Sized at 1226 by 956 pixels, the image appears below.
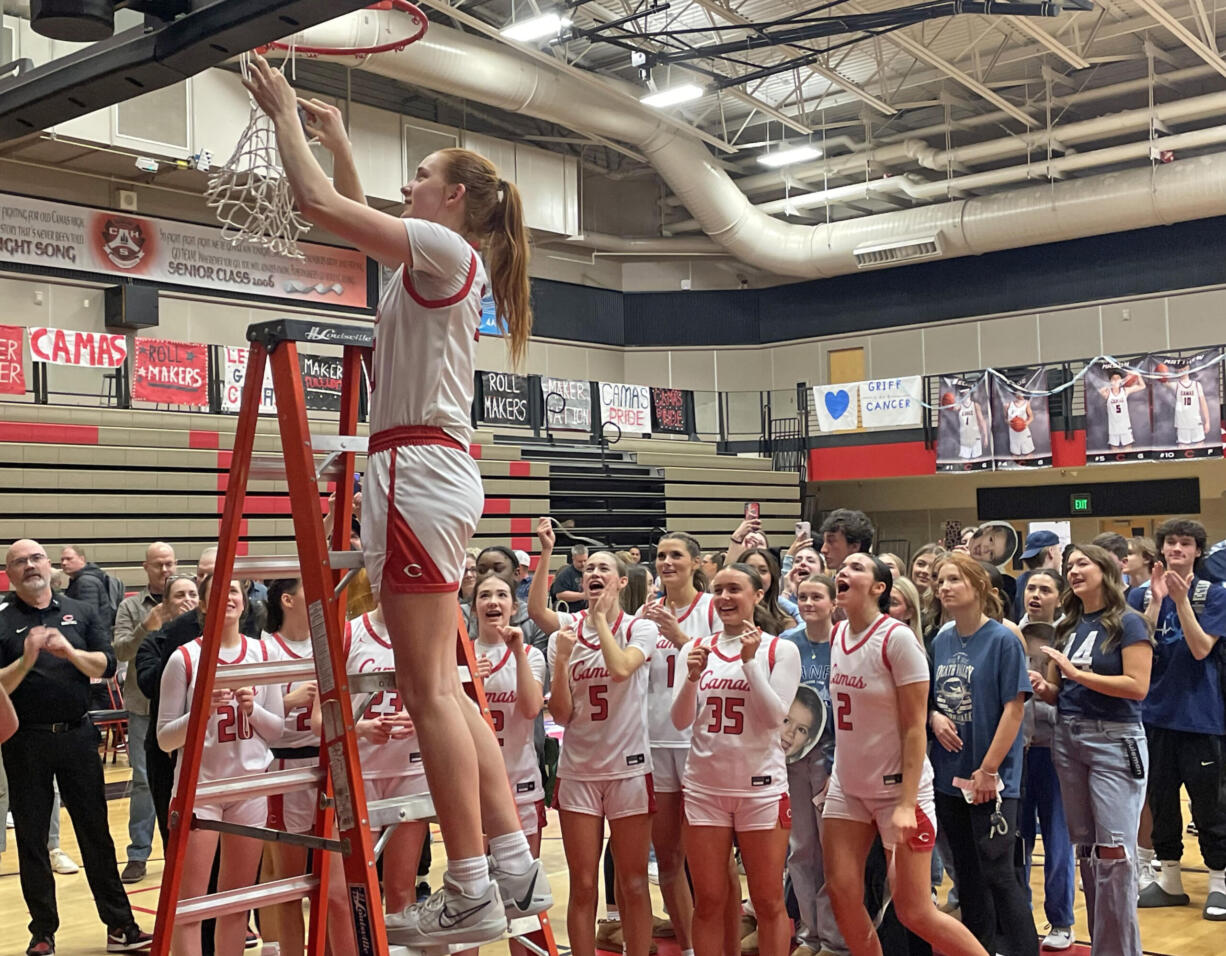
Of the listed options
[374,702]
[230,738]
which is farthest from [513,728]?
[230,738]

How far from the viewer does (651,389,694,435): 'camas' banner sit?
20266 millimetres

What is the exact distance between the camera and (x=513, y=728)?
5.20m

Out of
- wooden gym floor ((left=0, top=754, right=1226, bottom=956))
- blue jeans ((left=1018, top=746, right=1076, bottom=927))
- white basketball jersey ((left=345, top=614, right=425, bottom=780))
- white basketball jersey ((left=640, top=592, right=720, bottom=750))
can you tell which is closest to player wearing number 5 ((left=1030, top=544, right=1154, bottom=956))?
blue jeans ((left=1018, top=746, right=1076, bottom=927))

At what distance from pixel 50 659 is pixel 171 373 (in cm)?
961

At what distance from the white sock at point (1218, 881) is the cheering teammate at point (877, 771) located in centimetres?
263

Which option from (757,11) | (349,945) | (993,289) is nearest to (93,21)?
(349,945)

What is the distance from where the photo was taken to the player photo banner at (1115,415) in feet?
56.5

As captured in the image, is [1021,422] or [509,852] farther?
[1021,422]

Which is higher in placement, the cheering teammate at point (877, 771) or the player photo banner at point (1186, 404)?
the player photo banner at point (1186, 404)

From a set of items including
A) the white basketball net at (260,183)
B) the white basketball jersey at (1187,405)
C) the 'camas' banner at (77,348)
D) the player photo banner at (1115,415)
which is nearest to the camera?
the white basketball net at (260,183)

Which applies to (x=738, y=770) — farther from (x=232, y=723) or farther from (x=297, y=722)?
(x=232, y=723)

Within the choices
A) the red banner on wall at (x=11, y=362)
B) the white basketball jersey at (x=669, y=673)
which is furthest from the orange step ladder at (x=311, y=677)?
the red banner on wall at (x=11, y=362)

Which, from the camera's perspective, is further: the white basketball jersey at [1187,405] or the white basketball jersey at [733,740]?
the white basketball jersey at [1187,405]

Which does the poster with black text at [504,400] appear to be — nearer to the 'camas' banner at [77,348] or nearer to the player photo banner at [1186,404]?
the 'camas' banner at [77,348]
